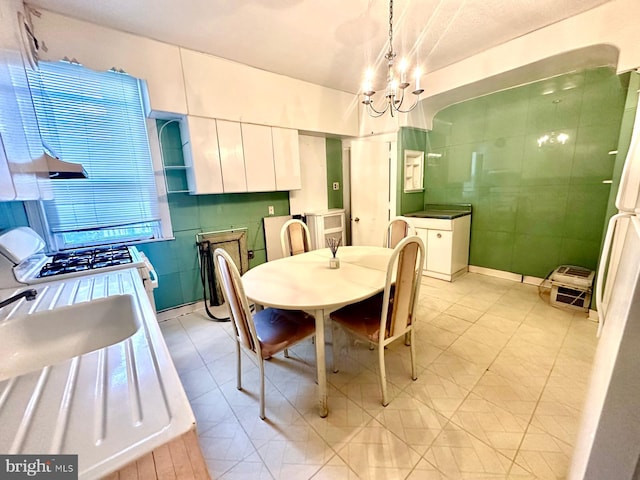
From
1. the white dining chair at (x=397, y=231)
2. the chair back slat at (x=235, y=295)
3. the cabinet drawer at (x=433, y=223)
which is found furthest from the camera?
the cabinet drawer at (x=433, y=223)

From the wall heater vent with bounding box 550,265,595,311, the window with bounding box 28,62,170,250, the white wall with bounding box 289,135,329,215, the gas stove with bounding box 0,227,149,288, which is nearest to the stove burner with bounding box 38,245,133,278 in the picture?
the gas stove with bounding box 0,227,149,288

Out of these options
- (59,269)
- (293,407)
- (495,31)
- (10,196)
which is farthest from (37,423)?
(495,31)

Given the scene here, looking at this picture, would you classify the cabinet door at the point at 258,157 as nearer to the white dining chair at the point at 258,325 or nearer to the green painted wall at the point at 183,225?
the green painted wall at the point at 183,225

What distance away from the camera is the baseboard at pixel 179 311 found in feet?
9.23

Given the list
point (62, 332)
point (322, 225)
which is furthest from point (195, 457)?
point (322, 225)

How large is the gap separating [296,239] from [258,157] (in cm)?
111

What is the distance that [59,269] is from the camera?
1664mm

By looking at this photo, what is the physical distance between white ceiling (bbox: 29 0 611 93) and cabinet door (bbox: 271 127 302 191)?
0.72m

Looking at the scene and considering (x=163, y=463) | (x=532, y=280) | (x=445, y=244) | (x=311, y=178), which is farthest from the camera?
(x=311, y=178)

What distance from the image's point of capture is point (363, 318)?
180cm

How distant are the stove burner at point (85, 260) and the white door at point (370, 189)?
3.00 meters

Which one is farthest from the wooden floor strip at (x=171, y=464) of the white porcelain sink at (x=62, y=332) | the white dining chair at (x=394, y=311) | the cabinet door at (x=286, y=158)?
the cabinet door at (x=286, y=158)

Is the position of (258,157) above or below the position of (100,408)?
above

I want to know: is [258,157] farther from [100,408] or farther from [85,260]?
[100,408]
